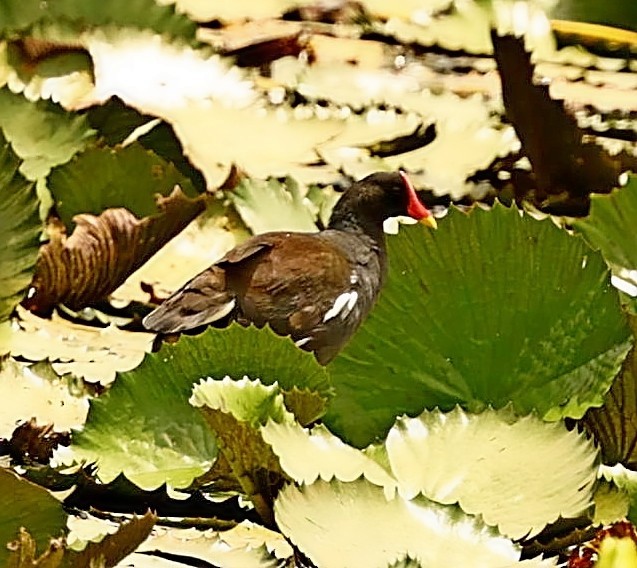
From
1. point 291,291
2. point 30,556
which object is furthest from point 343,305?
point 30,556

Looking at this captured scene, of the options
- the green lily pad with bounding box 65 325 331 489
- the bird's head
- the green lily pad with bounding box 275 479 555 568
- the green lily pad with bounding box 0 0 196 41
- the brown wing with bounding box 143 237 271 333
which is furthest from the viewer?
the green lily pad with bounding box 0 0 196 41

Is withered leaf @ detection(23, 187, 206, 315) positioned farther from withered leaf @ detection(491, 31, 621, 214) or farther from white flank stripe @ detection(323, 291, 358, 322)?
withered leaf @ detection(491, 31, 621, 214)

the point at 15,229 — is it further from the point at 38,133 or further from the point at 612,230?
the point at 612,230

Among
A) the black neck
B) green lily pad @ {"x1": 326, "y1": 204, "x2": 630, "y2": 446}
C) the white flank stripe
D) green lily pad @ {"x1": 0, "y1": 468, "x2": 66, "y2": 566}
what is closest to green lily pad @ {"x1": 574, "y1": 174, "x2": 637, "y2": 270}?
green lily pad @ {"x1": 326, "y1": 204, "x2": 630, "y2": 446}

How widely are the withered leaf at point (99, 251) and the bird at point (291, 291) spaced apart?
0.20 ft

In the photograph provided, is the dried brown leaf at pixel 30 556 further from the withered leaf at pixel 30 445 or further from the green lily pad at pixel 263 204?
the green lily pad at pixel 263 204

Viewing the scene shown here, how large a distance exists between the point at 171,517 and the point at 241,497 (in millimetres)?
43

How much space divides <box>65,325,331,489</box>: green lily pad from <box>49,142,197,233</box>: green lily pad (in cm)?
36

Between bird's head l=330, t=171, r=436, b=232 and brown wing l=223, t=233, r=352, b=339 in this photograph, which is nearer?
brown wing l=223, t=233, r=352, b=339

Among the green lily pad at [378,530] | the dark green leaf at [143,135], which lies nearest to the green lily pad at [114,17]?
the dark green leaf at [143,135]

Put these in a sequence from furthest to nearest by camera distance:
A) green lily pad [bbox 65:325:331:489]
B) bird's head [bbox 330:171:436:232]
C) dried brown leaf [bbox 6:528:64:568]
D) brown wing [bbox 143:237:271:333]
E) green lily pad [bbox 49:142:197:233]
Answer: bird's head [bbox 330:171:436:232] < green lily pad [bbox 49:142:197:233] < brown wing [bbox 143:237:271:333] < green lily pad [bbox 65:325:331:489] < dried brown leaf [bbox 6:528:64:568]

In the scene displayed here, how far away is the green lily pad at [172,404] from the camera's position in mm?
997

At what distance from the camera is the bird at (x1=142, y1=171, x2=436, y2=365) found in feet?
4.02

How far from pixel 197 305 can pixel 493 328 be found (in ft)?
0.91
